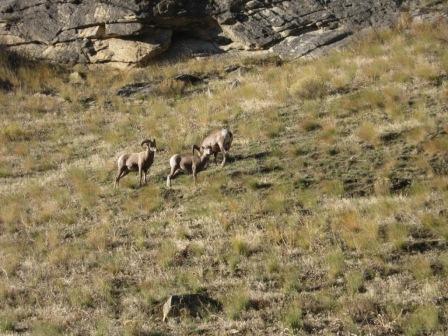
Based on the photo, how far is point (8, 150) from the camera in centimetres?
2117

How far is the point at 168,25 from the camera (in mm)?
29062

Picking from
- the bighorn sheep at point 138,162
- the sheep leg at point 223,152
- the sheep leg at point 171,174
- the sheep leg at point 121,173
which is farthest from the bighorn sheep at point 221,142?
the sheep leg at point 121,173

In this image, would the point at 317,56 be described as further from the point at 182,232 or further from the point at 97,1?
the point at 182,232

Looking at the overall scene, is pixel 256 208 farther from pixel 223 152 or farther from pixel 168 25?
pixel 168 25

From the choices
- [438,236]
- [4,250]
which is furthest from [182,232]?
[438,236]

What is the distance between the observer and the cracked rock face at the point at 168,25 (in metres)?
27.3

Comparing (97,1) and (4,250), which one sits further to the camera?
(97,1)

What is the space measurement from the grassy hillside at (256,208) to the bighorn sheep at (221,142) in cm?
44

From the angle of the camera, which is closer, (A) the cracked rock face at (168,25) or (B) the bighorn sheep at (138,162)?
(B) the bighorn sheep at (138,162)

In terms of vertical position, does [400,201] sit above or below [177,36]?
below

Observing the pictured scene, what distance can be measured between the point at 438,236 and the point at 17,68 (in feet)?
73.8

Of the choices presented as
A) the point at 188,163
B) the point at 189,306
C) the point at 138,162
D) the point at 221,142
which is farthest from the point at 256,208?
the point at 189,306

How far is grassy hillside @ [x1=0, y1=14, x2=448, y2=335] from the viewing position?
9.81 metres

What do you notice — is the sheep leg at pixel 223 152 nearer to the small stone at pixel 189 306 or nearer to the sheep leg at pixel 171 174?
the sheep leg at pixel 171 174
